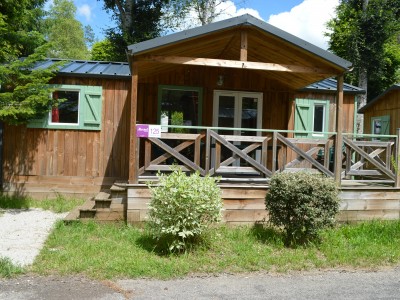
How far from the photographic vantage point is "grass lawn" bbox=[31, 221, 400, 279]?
4.95 meters

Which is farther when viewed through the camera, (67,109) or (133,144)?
(67,109)

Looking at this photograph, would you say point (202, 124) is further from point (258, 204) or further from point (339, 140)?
point (339, 140)

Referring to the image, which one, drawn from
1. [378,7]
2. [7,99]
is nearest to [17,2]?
[7,99]

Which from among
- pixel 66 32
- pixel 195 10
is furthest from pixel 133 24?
pixel 66 32

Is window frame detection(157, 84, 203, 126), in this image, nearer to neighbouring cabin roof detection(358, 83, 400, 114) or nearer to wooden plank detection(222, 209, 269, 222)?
wooden plank detection(222, 209, 269, 222)

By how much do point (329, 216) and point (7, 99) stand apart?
20.6 ft

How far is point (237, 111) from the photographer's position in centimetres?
1020

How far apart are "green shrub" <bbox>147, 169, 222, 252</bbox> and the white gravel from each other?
69.1 inches

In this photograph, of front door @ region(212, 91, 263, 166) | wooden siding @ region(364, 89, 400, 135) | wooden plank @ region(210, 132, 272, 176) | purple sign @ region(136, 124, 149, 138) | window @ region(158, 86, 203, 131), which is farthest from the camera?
wooden siding @ region(364, 89, 400, 135)

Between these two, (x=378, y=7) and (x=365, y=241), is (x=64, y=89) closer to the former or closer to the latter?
(x=365, y=241)

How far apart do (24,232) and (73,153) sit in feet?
9.93

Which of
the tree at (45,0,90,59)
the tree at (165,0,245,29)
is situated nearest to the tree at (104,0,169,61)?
the tree at (165,0,245,29)

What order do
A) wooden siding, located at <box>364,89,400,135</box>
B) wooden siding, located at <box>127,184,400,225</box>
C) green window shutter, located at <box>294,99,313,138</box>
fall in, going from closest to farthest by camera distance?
wooden siding, located at <box>127,184,400,225</box> → green window shutter, located at <box>294,99,313,138</box> → wooden siding, located at <box>364,89,400,135</box>

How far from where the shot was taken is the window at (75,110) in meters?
9.12
